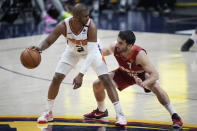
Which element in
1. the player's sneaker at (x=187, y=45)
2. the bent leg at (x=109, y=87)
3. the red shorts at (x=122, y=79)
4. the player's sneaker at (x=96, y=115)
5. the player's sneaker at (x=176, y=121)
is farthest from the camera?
the player's sneaker at (x=187, y=45)

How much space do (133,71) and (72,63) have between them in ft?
2.44

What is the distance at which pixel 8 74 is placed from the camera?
8633mm

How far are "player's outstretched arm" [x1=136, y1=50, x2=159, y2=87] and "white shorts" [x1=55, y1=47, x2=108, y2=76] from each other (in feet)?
1.47

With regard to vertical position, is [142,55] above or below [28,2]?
below

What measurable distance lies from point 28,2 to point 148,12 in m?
4.76

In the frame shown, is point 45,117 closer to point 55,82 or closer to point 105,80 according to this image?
point 55,82

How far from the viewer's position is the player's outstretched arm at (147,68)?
541 cm

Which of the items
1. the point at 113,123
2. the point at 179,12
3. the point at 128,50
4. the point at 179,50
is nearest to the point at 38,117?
the point at 113,123

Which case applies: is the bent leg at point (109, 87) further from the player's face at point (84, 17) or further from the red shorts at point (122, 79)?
the player's face at point (84, 17)

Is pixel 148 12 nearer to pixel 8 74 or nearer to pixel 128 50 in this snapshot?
pixel 8 74

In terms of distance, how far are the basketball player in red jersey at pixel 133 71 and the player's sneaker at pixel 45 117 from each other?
618 millimetres

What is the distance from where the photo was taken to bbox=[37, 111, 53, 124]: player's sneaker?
5750 millimetres

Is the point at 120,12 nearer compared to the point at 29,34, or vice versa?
the point at 29,34

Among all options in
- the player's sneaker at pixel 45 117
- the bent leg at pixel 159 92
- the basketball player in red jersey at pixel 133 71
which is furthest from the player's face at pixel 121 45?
the player's sneaker at pixel 45 117
